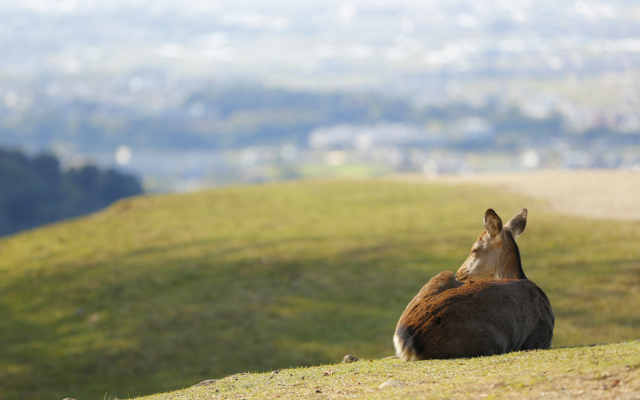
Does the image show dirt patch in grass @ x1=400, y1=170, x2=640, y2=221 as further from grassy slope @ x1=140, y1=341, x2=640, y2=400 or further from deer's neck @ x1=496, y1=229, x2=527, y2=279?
grassy slope @ x1=140, y1=341, x2=640, y2=400

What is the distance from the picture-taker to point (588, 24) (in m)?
94.9

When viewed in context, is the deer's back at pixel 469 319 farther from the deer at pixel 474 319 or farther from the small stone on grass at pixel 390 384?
the small stone on grass at pixel 390 384

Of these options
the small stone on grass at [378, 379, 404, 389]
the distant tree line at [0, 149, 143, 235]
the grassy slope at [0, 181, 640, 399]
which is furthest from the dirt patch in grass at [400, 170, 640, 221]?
the distant tree line at [0, 149, 143, 235]

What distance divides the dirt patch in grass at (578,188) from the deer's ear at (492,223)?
637 inches

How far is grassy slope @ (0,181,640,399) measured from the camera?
15.4m

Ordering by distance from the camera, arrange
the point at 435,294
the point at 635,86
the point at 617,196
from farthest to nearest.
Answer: the point at 635,86, the point at 617,196, the point at 435,294

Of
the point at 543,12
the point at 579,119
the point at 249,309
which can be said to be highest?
the point at 543,12

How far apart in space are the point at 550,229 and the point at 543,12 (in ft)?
414

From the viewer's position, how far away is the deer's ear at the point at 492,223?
27.1ft

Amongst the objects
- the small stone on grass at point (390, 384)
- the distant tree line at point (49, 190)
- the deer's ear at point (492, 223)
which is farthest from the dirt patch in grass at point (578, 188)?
the distant tree line at point (49, 190)

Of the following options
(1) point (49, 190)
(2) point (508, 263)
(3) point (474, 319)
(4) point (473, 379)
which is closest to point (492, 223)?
(2) point (508, 263)

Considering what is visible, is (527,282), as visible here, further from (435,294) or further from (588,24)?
(588,24)

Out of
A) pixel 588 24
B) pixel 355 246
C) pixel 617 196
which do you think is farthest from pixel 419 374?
pixel 588 24

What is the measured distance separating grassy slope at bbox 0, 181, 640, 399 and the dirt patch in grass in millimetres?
1337
